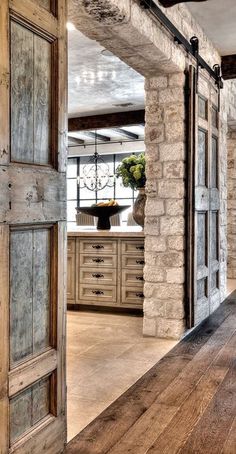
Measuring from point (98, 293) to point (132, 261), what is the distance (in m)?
0.54

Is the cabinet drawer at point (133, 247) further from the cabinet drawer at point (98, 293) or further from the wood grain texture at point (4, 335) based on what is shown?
the wood grain texture at point (4, 335)

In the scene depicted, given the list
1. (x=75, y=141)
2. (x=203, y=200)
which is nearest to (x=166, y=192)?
(x=203, y=200)

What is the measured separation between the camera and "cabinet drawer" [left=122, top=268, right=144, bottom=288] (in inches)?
189

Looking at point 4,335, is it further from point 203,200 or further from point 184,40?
point 203,200

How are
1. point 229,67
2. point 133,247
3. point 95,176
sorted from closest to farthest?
point 133,247 < point 229,67 < point 95,176

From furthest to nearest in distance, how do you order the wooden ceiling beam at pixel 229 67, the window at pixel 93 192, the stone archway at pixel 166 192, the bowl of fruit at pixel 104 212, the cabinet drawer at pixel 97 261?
the window at pixel 93 192
the bowl of fruit at pixel 104 212
the wooden ceiling beam at pixel 229 67
the cabinet drawer at pixel 97 261
the stone archway at pixel 166 192

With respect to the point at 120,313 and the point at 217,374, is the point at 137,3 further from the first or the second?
the point at 120,313

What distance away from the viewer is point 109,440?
2.20 m

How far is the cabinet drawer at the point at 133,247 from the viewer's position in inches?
189

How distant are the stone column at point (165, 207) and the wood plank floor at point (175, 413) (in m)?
0.48

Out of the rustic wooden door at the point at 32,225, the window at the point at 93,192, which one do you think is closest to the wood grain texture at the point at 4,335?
the rustic wooden door at the point at 32,225

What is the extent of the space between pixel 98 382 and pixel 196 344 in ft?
3.74

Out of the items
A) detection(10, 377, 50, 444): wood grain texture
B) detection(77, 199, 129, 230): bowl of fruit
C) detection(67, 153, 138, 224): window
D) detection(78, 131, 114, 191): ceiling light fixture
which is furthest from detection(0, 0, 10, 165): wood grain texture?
detection(67, 153, 138, 224): window

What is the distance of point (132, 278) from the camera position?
484 cm
